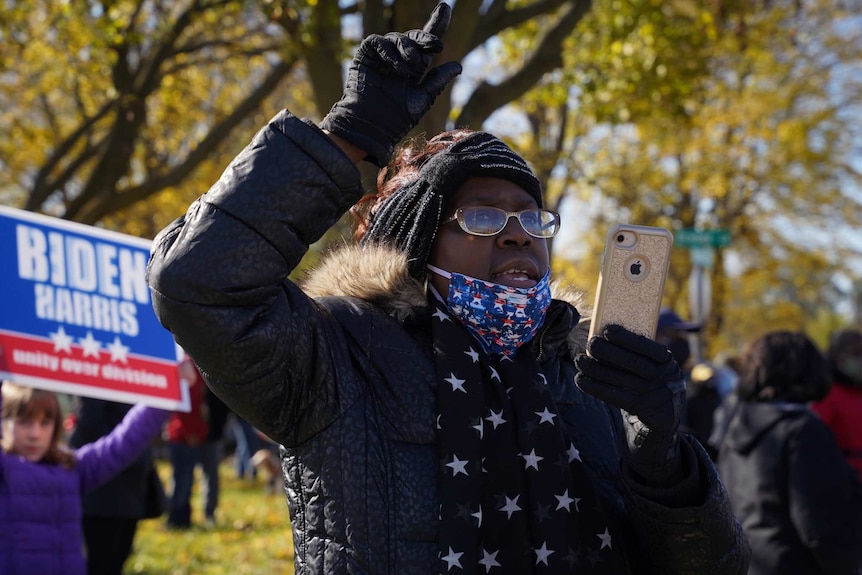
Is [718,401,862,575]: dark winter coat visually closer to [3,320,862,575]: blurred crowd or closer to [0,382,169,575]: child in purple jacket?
[3,320,862,575]: blurred crowd

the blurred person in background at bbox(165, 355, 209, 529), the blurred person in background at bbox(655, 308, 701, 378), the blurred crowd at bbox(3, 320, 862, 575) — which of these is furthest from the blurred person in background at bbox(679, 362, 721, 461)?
the blurred person in background at bbox(165, 355, 209, 529)

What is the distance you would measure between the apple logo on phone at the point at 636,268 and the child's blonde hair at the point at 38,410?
3.18 metres

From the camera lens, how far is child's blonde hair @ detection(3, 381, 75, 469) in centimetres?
458

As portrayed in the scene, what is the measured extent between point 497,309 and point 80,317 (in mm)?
2715

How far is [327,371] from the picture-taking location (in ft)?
7.29

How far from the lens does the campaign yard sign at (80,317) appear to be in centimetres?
439

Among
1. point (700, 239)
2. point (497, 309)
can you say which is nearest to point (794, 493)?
point (497, 309)

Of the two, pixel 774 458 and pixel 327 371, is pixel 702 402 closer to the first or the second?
pixel 774 458

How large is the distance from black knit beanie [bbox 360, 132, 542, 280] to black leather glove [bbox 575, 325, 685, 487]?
1.78 ft

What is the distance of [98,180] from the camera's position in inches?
394

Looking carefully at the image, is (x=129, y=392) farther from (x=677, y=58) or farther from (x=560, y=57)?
(x=677, y=58)

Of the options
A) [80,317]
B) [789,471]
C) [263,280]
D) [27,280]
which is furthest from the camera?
[789,471]

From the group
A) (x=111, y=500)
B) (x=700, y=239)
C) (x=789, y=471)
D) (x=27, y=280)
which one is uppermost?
(x=700, y=239)

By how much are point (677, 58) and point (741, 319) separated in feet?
67.1
